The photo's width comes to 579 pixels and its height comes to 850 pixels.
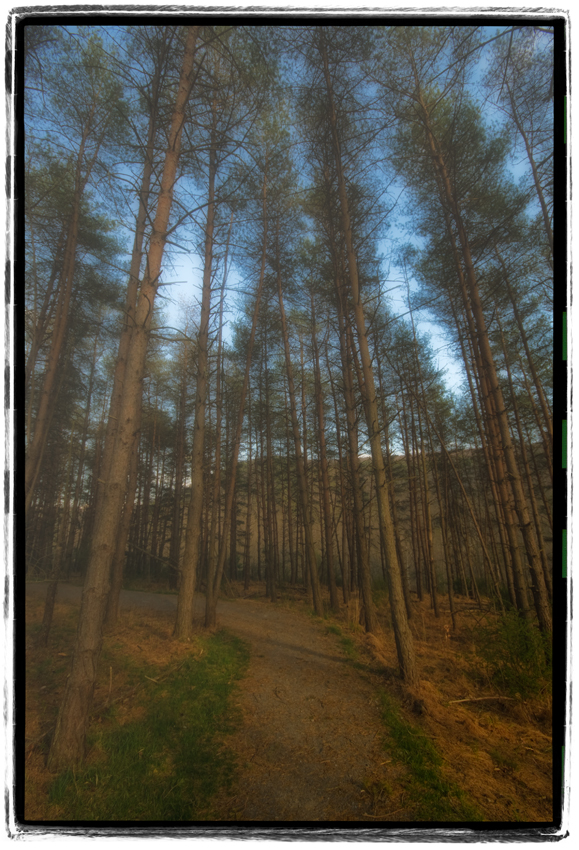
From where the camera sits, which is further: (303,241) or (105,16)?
(303,241)

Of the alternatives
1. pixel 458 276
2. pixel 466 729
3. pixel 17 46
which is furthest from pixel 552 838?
pixel 458 276

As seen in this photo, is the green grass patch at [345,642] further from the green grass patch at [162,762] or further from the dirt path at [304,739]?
the green grass patch at [162,762]

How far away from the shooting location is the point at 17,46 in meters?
1.96

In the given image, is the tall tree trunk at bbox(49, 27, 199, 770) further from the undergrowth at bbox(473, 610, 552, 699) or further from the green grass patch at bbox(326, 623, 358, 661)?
the undergrowth at bbox(473, 610, 552, 699)

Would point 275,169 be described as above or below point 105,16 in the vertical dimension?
above

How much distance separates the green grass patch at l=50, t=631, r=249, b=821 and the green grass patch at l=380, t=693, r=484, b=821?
4.57ft

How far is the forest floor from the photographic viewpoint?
2072 millimetres

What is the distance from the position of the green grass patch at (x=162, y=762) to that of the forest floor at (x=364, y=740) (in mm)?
152

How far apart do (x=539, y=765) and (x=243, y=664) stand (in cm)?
438

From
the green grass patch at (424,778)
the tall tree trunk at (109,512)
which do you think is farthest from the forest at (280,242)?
the green grass patch at (424,778)

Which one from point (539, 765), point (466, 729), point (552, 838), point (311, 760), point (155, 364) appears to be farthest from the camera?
point (155, 364)

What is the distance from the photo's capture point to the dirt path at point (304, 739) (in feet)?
6.93

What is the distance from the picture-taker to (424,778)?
8.04 ft

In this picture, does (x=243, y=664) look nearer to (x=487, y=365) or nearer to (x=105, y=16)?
(x=487, y=365)
